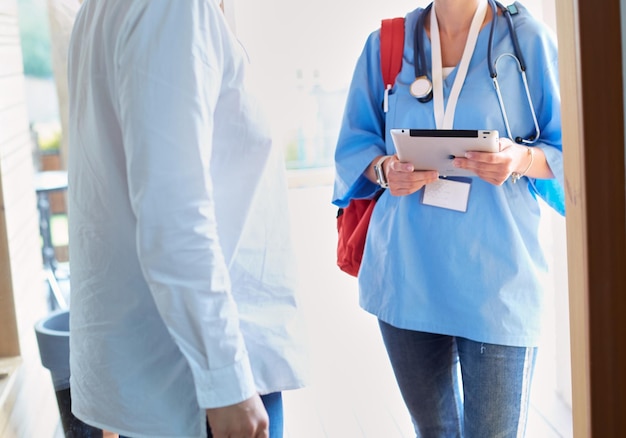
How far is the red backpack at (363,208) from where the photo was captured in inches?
57.1

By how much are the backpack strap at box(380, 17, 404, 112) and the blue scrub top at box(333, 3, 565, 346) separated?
0.02m

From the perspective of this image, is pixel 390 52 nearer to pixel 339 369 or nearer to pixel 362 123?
pixel 362 123

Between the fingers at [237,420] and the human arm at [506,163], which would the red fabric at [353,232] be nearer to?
the human arm at [506,163]

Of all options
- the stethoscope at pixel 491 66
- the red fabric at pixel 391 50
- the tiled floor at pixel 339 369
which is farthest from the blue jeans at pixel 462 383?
the tiled floor at pixel 339 369

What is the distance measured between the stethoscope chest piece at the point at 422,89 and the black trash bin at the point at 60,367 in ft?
3.34

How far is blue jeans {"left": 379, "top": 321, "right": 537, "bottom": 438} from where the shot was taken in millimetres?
1303

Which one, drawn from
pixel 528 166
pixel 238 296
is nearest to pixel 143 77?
pixel 238 296

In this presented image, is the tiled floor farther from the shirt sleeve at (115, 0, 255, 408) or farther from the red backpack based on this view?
the shirt sleeve at (115, 0, 255, 408)

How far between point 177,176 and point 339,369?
240 cm

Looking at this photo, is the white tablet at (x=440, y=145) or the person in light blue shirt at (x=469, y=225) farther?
the person in light blue shirt at (x=469, y=225)

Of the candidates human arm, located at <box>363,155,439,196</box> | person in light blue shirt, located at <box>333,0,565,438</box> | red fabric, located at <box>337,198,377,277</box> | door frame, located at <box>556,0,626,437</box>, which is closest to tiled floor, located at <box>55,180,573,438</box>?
red fabric, located at <box>337,198,377,277</box>

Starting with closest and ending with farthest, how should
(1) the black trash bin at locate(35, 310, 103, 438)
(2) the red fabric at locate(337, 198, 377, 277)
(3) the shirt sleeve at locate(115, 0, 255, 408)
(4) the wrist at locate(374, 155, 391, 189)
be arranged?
(3) the shirt sleeve at locate(115, 0, 255, 408) → (4) the wrist at locate(374, 155, 391, 189) → (2) the red fabric at locate(337, 198, 377, 277) → (1) the black trash bin at locate(35, 310, 103, 438)

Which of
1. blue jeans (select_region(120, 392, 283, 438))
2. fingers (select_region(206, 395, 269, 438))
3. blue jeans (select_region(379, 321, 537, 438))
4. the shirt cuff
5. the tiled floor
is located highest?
the shirt cuff

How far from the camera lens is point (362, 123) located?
1.52 m
